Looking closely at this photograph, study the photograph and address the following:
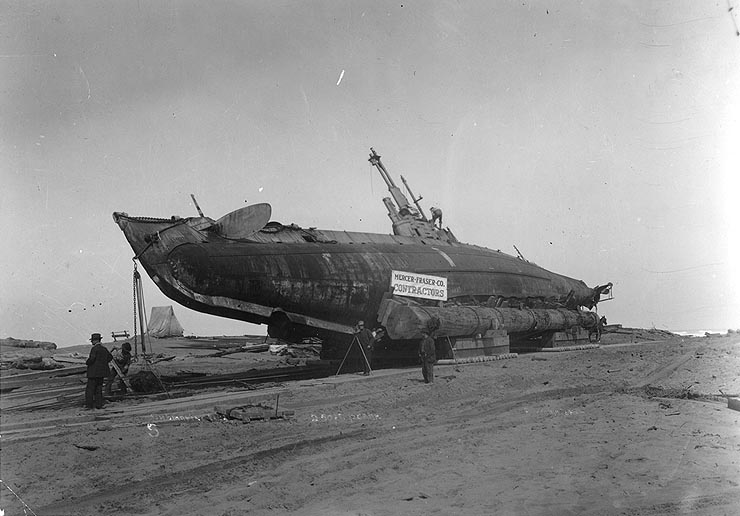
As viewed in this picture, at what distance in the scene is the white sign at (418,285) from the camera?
17.8 metres

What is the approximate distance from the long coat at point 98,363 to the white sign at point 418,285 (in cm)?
827

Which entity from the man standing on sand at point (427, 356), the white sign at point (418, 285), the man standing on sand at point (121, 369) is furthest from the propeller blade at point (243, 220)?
the man standing on sand at point (427, 356)

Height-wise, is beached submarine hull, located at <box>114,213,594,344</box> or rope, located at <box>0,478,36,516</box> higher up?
beached submarine hull, located at <box>114,213,594,344</box>

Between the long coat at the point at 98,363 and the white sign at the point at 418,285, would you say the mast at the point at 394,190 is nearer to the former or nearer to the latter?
the white sign at the point at 418,285

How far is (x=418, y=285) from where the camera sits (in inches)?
723

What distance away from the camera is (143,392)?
13.1 m

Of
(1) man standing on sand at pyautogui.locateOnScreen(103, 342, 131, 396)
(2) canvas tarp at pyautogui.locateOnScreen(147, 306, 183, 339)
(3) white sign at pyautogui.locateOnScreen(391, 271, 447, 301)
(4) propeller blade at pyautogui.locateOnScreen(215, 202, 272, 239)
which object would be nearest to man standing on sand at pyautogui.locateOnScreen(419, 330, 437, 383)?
(3) white sign at pyautogui.locateOnScreen(391, 271, 447, 301)

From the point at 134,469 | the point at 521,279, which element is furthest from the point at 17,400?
the point at 521,279

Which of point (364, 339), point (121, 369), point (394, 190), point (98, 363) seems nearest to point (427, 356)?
point (364, 339)

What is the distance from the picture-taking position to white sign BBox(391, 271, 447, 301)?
1780cm

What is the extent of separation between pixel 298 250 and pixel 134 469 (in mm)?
9141

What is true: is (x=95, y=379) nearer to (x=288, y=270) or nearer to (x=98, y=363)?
(x=98, y=363)

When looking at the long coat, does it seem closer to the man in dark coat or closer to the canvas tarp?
the man in dark coat

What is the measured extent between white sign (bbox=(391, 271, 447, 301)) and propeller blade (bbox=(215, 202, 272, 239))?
14.4 feet
